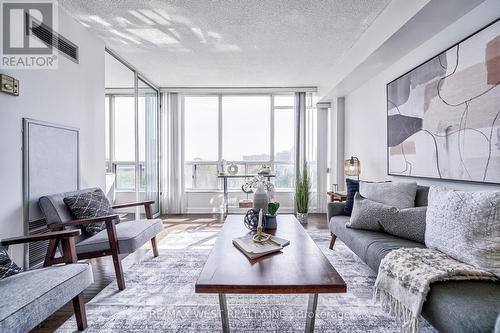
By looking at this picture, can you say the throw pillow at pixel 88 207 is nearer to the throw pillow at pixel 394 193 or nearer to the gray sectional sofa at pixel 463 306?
the gray sectional sofa at pixel 463 306

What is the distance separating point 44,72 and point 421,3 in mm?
3177

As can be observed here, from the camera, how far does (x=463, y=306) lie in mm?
1104

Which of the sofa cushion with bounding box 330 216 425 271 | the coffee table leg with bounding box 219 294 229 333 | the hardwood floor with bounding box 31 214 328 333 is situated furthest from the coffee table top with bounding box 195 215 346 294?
the hardwood floor with bounding box 31 214 328 333

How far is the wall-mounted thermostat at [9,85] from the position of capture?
1812 millimetres

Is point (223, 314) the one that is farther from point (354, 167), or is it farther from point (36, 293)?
point (354, 167)

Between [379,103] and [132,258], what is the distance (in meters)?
3.64

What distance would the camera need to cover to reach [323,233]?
366 cm

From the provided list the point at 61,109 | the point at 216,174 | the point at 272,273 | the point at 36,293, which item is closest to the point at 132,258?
the point at 36,293

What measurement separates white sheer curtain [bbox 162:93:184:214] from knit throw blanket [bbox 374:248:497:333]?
4187mm

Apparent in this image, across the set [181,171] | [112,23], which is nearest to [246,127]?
[181,171]

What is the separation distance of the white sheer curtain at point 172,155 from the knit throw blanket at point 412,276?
4187 mm

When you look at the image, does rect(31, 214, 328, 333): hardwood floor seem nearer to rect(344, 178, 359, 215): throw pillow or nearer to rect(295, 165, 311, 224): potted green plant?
rect(295, 165, 311, 224): potted green plant

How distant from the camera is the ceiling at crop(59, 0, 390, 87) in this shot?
2359 mm

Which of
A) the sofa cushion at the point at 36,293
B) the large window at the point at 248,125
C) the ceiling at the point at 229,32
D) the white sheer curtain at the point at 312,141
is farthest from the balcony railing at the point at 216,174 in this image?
the sofa cushion at the point at 36,293
